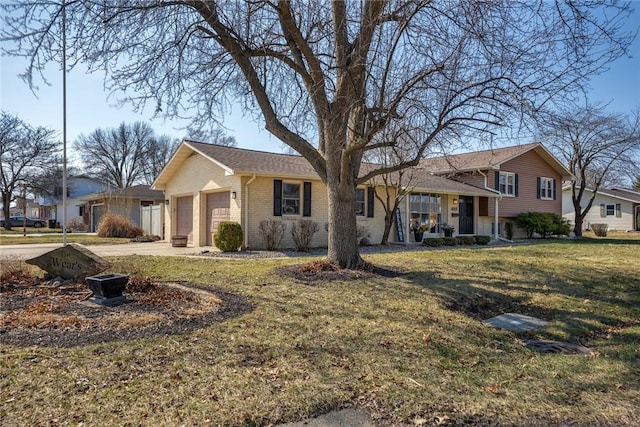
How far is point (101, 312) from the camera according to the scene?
16.0ft

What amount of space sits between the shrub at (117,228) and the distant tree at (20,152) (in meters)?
16.0

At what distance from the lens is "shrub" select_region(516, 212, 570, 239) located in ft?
76.0

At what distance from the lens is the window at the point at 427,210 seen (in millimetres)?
19531

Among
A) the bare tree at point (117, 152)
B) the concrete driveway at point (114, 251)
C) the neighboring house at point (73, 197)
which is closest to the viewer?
the concrete driveway at point (114, 251)

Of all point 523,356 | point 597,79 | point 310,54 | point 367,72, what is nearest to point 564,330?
point 523,356

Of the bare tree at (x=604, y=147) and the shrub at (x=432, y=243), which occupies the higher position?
the bare tree at (x=604, y=147)

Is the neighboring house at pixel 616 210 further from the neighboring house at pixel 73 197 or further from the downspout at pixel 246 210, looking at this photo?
the neighboring house at pixel 73 197

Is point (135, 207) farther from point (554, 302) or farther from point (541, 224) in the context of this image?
point (554, 302)

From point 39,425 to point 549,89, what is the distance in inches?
294

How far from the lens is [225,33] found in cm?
734

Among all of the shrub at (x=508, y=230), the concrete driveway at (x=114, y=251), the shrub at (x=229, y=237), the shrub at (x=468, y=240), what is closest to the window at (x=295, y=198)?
the shrub at (x=229, y=237)

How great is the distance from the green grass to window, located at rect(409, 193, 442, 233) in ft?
44.2

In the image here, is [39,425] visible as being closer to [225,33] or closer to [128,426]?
[128,426]

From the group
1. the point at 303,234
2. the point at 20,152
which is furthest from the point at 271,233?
the point at 20,152
